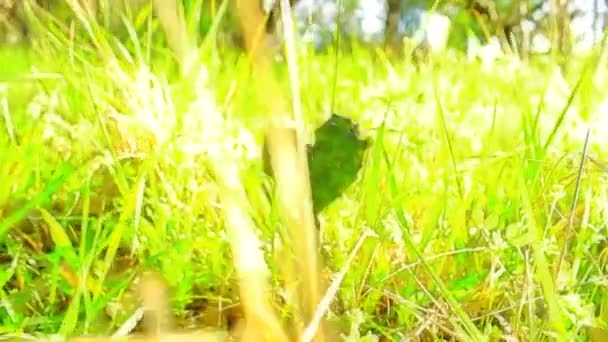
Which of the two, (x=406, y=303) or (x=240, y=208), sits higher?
(x=240, y=208)

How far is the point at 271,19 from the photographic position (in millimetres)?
399

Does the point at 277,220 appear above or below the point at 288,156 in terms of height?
below

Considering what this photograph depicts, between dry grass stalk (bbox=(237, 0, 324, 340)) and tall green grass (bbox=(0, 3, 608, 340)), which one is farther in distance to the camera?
tall green grass (bbox=(0, 3, 608, 340))

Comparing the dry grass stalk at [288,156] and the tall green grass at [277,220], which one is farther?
the tall green grass at [277,220]

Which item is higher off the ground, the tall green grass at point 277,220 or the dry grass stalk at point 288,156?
the dry grass stalk at point 288,156

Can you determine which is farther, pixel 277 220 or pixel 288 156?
pixel 277 220

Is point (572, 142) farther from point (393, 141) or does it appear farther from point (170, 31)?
point (170, 31)

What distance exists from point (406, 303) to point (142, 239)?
1.07ft

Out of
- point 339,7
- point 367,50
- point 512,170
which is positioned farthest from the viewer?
point 367,50

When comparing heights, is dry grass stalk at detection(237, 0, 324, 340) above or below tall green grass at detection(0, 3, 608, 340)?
above

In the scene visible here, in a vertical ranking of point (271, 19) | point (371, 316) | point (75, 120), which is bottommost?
point (371, 316)

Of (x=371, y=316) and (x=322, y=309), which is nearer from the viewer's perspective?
(x=322, y=309)

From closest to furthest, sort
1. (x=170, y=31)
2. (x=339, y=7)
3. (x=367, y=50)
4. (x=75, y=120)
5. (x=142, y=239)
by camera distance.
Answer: (x=170, y=31)
(x=339, y=7)
(x=142, y=239)
(x=75, y=120)
(x=367, y=50)

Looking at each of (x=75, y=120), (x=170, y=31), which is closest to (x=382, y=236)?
(x=170, y=31)
